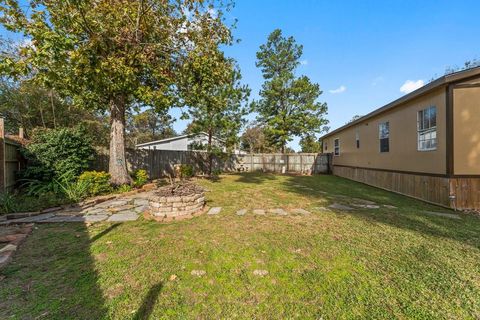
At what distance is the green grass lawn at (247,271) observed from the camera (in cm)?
196

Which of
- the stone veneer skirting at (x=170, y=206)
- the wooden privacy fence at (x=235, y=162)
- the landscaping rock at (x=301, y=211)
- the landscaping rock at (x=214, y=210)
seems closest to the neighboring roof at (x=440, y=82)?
the landscaping rock at (x=301, y=211)

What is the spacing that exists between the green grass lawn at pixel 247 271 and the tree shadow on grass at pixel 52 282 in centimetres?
1

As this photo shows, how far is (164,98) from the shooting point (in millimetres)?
7441

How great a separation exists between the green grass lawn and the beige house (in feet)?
7.50

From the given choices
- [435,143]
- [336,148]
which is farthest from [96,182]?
[336,148]

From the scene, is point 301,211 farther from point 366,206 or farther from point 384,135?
point 384,135

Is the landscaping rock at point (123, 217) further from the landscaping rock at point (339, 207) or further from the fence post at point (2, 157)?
the landscaping rock at point (339, 207)

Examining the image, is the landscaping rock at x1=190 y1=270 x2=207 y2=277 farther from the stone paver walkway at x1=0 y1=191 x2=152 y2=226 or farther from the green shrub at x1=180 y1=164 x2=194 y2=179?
the green shrub at x1=180 y1=164 x2=194 y2=179

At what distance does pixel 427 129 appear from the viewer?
22.0 feet

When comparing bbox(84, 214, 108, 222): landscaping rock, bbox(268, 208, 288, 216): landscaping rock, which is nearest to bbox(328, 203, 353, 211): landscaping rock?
bbox(268, 208, 288, 216): landscaping rock

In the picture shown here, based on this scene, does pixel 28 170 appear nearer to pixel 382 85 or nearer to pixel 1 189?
pixel 1 189

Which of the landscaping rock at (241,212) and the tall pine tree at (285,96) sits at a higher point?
the tall pine tree at (285,96)

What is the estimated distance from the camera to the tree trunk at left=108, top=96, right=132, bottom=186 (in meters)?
8.19

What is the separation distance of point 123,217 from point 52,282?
2.64 m
